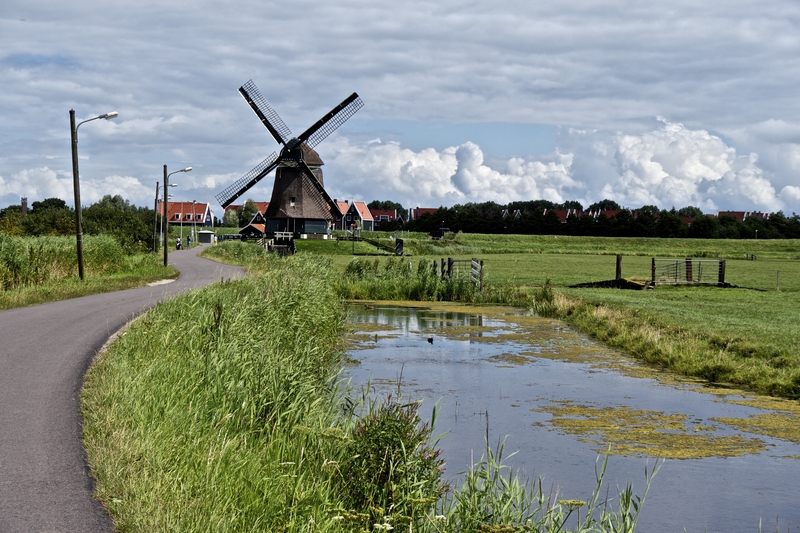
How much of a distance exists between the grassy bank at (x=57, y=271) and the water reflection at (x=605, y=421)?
31.5 ft

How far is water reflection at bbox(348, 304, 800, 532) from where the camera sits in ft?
36.7

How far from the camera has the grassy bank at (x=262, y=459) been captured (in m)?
7.40

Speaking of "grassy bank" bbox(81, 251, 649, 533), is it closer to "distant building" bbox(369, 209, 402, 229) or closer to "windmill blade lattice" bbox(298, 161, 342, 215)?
"windmill blade lattice" bbox(298, 161, 342, 215)

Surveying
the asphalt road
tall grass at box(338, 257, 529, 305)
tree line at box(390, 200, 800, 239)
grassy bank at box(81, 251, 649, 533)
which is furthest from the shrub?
tree line at box(390, 200, 800, 239)

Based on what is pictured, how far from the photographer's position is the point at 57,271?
106 ft

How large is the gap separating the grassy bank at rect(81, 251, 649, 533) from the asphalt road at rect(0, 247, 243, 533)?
0.23 meters

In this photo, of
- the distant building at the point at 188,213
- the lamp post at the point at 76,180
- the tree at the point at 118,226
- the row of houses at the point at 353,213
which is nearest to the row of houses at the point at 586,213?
the row of houses at the point at 353,213

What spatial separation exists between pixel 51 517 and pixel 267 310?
1187 centimetres

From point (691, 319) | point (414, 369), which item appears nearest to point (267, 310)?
point (414, 369)

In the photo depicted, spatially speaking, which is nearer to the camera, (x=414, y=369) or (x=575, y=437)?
(x=575, y=437)

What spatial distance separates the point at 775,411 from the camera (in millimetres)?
15977

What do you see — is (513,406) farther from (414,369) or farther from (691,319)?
(691,319)

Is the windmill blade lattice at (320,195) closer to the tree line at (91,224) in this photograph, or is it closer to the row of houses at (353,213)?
the tree line at (91,224)

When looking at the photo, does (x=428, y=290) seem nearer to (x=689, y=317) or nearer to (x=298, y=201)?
(x=689, y=317)
